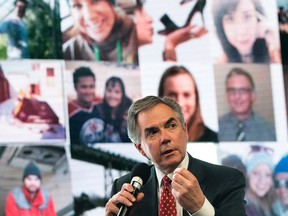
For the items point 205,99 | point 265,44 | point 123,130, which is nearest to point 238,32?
point 265,44

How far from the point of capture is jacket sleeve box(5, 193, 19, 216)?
11.3ft

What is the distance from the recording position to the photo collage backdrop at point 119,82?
11.7 ft

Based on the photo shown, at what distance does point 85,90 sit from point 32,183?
0.60 meters

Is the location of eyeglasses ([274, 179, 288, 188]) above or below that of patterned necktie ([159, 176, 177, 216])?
below

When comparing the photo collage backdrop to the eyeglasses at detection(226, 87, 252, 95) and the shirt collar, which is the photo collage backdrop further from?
the shirt collar

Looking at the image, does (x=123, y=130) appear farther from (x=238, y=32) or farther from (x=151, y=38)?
(x=238, y=32)

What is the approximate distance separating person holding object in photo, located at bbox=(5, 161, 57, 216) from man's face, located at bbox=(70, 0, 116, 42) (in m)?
0.85

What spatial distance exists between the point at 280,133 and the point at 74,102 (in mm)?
1287

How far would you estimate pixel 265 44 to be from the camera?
4125 millimetres

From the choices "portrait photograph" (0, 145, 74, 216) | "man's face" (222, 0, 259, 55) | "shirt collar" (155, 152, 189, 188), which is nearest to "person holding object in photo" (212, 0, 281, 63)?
"man's face" (222, 0, 259, 55)

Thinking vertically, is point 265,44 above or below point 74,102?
above

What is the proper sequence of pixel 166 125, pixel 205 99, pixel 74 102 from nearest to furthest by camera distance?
pixel 166 125 → pixel 74 102 → pixel 205 99

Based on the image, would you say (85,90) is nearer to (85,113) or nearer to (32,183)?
(85,113)

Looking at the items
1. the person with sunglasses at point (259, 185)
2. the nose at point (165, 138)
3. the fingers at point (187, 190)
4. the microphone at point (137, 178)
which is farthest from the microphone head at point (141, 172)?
the person with sunglasses at point (259, 185)
